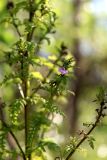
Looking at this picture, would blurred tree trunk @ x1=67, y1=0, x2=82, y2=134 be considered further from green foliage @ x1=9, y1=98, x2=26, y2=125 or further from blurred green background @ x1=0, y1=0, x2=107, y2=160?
green foliage @ x1=9, y1=98, x2=26, y2=125

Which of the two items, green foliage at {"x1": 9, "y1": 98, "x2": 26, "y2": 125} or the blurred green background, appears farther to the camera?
the blurred green background

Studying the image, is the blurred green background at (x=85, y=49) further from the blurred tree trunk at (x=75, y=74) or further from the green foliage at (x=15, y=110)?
the green foliage at (x=15, y=110)

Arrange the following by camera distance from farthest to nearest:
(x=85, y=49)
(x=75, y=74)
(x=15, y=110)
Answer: (x=85, y=49)
(x=75, y=74)
(x=15, y=110)

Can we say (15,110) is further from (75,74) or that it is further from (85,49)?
(85,49)

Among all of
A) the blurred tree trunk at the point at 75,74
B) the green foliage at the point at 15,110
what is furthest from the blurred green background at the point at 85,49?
the green foliage at the point at 15,110

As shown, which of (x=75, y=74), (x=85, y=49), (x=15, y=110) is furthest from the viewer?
(x=85, y=49)

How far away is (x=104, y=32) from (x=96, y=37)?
0.37m

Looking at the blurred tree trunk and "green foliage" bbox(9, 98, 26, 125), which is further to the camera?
the blurred tree trunk

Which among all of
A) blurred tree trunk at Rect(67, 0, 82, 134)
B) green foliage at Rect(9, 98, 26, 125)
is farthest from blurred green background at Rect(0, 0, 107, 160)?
green foliage at Rect(9, 98, 26, 125)

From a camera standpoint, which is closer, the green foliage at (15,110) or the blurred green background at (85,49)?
the green foliage at (15,110)

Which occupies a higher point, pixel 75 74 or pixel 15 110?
pixel 15 110

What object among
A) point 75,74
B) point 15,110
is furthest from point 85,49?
point 15,110

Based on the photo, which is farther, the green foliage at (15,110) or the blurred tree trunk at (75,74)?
the blurred tree trunk at (75,74)

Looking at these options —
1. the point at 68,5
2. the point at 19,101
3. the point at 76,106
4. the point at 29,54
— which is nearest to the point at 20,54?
the point at 29,54
